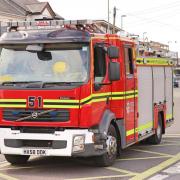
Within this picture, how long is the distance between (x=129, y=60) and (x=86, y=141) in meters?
2.52

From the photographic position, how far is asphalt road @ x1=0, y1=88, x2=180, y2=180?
9.09 m

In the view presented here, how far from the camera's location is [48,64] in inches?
370

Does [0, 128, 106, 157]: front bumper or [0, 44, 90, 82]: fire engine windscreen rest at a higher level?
[0, 44, 90, 82]: fire engine windscreen

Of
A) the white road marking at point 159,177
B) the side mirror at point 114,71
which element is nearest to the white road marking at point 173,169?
the white road marking at point 159,177

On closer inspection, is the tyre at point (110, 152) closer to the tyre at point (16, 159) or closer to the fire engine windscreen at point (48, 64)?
the fire engine windscreen at point (48, 64)

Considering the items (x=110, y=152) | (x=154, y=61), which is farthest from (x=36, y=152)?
(x=154, y=61)

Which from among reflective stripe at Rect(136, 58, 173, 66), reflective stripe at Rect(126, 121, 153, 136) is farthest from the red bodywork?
reflective stripe at Rect(136, 58, 173, 66)

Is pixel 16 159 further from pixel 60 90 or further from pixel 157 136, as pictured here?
pixel 157 136

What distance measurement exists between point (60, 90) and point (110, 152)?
1.74 meters

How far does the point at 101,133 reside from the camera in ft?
30.5

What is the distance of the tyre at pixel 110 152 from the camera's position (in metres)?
9.74

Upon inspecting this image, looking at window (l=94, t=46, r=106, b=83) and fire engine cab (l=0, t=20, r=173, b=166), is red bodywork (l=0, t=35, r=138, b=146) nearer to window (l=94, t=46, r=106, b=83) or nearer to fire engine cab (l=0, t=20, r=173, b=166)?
fire engine cab (l=0, t=20, r=173, b=166)

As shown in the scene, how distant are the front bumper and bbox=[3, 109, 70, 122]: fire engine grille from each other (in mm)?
220

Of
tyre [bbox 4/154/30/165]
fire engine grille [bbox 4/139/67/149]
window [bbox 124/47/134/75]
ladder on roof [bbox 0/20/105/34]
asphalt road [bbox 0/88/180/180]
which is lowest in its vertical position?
asphalt road [bbox 0/88/180/180]
